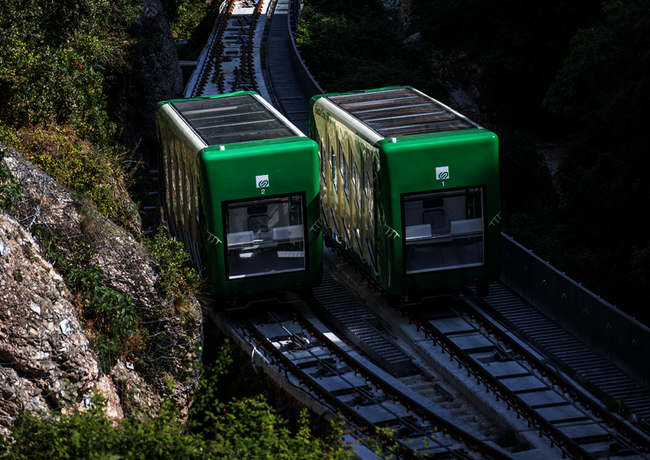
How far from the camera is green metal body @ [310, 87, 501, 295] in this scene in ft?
55.7

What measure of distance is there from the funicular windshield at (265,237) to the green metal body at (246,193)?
0.04m

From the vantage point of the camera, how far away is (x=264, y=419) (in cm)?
1137

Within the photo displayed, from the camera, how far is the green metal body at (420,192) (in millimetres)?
16984

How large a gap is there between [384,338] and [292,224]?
302 cm

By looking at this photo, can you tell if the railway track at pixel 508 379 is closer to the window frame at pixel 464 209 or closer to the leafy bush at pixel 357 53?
the window frame at pixel 464 209

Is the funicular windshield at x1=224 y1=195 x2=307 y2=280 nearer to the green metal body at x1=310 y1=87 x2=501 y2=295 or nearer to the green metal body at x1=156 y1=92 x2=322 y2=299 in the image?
the green metal body at x1=156 y1=92 x2=322 y2=299

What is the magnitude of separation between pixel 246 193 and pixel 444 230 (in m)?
4.01

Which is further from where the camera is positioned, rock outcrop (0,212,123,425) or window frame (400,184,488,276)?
window frame (400,184,488,276)

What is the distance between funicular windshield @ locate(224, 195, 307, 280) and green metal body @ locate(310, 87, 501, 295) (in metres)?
1.55

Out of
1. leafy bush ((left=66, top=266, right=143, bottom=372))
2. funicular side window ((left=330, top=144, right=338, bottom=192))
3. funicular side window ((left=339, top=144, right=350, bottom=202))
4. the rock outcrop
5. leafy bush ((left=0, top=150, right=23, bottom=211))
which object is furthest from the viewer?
funicular side window ((left=330, top=144, right=338, bottom=192))

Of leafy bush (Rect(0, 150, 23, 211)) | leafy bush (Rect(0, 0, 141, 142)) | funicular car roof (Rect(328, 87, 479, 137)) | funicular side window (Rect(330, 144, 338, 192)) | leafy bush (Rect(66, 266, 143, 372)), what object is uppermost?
leafy bush (Rect(0, 0, 141, 142))

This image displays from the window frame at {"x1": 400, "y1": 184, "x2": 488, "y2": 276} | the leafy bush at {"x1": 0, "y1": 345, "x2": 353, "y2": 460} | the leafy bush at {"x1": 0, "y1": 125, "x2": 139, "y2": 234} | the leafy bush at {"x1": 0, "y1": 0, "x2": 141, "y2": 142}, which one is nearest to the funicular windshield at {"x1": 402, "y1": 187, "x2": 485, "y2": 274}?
the window frame at {"x1": 400, "y1": 184, "x2": 488, "y2": 276}

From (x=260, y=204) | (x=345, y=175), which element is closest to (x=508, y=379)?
(x=260, y=204)

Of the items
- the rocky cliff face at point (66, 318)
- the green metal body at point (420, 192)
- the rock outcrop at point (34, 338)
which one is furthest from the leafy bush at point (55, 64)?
the green metal body at point (420, 192)
